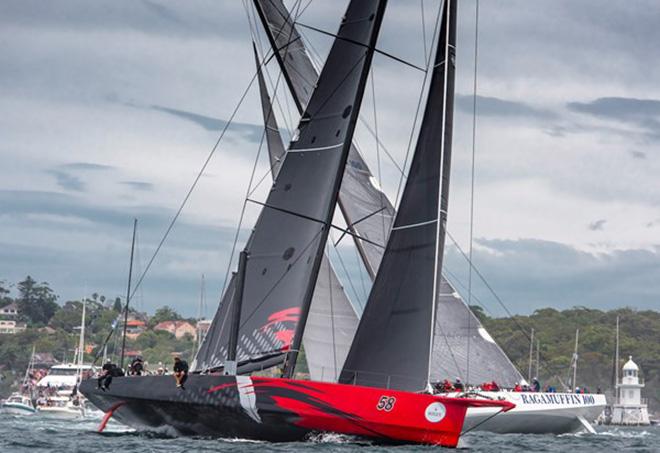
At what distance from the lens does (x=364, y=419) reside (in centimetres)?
2323

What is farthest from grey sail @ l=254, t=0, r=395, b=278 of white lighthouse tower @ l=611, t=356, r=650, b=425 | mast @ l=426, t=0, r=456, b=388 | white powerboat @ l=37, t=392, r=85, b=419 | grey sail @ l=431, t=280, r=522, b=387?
white lighthouse tower @ l=611, t=356, r=650, b=425

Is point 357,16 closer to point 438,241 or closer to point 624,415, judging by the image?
point 438,241

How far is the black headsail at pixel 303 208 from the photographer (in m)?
25.7

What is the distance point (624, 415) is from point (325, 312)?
6942 centimetres

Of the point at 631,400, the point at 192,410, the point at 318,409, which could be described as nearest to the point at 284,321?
the point at 192,410

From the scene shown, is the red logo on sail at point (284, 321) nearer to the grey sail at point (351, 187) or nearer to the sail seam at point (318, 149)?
the sail seam at point (318, 149)

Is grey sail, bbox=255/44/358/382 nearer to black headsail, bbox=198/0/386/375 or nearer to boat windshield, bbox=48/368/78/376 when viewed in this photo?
black headsail, bbox=198/0/386/375

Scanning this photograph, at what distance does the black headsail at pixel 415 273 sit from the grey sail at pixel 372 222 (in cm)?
911

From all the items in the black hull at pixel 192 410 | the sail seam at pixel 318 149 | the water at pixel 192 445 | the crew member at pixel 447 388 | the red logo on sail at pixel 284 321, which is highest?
the sail seam at pixel 318 149

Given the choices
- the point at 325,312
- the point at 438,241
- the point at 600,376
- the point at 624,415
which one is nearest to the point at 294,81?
the point at 325,312

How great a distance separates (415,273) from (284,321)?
9.75 feet

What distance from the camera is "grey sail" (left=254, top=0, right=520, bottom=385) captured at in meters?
35.1

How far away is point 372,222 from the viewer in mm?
36094

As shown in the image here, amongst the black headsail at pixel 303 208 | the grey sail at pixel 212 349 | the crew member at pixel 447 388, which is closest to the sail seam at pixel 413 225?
the black headsail at pixel 303 208
